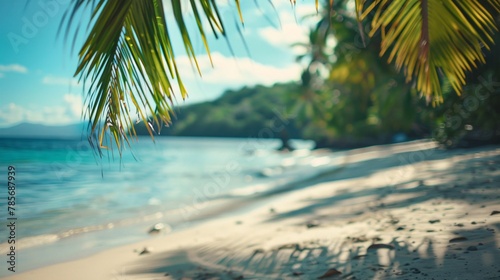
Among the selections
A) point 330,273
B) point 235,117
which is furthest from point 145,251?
point 235,117

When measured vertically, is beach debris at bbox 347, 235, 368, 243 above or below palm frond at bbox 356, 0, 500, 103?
below

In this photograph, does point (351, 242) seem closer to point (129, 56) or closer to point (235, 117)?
point (129, 56)

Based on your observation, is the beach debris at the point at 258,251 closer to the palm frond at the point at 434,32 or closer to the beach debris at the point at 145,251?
the beach debris at the point at 145,251

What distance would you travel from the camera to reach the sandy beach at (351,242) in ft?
9.36

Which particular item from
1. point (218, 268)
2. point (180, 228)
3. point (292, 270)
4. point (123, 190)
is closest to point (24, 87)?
point (218, 268)

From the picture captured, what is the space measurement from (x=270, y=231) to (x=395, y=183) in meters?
2.85

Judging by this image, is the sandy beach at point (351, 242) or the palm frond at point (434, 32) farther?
the sandy beach at point (351, 242)

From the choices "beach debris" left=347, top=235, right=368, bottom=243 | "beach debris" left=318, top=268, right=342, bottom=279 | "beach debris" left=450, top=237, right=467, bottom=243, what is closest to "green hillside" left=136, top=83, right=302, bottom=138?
"beach debris" left=347, top=235, right=368, bottom=243

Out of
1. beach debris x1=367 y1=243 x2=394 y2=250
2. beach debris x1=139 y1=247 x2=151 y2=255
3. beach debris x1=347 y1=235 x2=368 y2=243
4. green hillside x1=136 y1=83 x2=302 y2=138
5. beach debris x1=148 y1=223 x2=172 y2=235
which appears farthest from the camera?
green hillside x1=136 y1=83 x2=302 y2=138

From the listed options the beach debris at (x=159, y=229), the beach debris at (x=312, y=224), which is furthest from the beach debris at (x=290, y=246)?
the beach debris at (x=159, y=229)

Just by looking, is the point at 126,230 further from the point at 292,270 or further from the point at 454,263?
the point at 454,263

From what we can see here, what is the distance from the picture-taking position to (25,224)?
20.4 ft

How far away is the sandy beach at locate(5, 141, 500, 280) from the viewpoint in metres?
2.85

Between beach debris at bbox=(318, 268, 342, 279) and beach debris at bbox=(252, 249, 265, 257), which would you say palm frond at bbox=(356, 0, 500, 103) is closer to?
beach debris at bbox=(318, 268, 342, 279)
